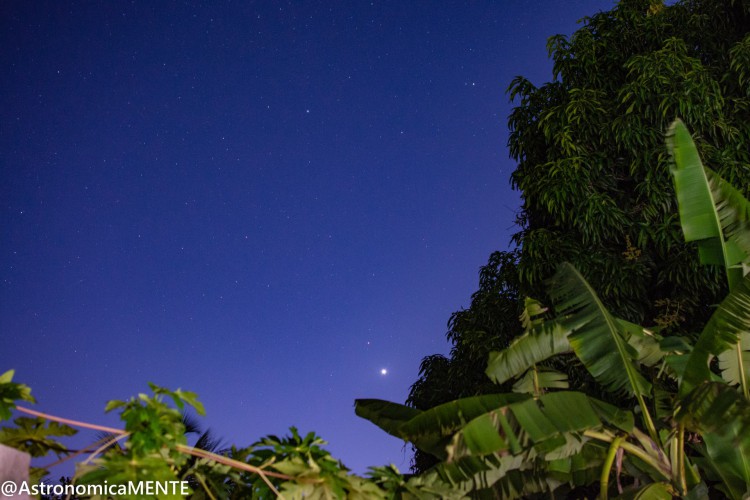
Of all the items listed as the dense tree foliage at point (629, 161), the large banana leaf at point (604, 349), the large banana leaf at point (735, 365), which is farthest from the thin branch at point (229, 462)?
the dense tree foliage at point (629, 161)

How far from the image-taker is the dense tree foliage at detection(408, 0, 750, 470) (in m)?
7.46

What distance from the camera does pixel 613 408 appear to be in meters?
3.70

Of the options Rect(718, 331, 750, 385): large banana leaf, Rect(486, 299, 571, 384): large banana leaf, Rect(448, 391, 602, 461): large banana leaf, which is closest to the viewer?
Rect(448, 391, 602, 461): large banana leaf

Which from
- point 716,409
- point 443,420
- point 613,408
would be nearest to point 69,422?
point 443,420

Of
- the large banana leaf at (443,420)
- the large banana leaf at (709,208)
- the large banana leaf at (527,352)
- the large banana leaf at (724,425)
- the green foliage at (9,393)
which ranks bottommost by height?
the large banana leaf at (724,425)

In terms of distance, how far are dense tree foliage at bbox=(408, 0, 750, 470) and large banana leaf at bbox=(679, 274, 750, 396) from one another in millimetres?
3411

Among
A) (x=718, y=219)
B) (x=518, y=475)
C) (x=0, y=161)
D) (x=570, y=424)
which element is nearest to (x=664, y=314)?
(x=718, y=219)

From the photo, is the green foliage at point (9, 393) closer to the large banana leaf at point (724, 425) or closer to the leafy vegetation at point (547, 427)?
the leafy vegetation at point (547, 427)

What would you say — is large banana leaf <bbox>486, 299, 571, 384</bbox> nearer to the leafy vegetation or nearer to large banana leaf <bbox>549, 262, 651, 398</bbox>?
the leafy vegetation

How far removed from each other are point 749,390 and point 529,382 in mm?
1578

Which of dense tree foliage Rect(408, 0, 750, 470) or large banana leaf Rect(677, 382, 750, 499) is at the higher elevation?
dense tree foliage Rect(408, 0, 750, 470)

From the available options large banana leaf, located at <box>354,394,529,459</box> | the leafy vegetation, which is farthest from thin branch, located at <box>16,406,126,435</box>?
large banana leaf, located at <box>354,394,529,459</box>

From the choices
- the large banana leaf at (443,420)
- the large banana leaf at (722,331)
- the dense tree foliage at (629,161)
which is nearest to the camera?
the large banana leaf at (443,420)

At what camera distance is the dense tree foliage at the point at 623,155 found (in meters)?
7.46
